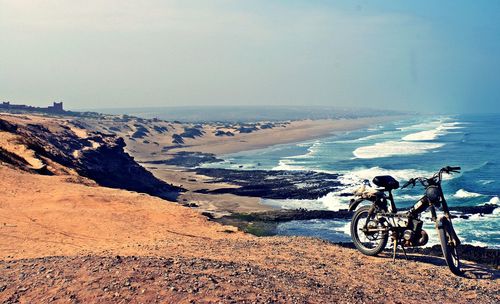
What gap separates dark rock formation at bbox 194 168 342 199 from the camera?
54.9 metres

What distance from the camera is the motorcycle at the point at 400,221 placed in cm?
1005

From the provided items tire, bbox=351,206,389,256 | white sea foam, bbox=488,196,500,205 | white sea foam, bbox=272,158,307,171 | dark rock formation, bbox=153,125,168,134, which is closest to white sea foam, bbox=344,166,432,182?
white sea foam, bbox=272,158,307,171

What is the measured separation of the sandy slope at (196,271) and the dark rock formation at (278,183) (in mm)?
37908

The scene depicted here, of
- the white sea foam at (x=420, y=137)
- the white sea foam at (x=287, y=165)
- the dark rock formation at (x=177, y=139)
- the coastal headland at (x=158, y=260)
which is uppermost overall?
the coastal headland at (x=158, y=260)

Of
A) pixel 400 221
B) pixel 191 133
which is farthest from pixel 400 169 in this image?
pixel 191 133

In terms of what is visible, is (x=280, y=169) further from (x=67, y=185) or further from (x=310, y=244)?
(x=310, y=244)

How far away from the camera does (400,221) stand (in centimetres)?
1081

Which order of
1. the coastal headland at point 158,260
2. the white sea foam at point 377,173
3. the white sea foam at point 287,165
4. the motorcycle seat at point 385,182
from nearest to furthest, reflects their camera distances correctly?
the coastal headland at point 158,260, the motorcycle seat at point 385,182, the white sea foam at point 377,173, the white sea foam at point 287,165

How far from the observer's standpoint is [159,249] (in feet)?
41.8

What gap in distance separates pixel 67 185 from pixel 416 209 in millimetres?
19913

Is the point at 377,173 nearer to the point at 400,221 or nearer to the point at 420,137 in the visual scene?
the point at 400,221

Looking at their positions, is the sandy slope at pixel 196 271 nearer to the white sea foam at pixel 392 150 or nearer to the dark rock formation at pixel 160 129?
the white sea foam at pixel 392 150

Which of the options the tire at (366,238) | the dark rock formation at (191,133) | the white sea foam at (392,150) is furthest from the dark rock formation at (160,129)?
the tire at (366,238)

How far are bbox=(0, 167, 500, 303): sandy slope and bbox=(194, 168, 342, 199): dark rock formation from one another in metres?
37.9
